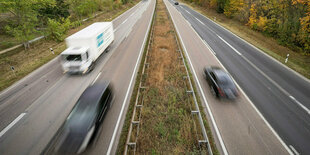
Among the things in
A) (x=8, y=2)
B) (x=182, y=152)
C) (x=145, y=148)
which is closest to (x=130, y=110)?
(x=145, y=148)

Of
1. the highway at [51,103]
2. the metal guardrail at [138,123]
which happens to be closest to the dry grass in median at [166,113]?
the metal guardrail at [138,123]

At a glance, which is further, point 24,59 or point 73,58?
point 24,59

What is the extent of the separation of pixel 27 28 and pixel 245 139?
26972mm

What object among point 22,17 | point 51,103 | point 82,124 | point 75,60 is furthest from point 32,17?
point 82,124

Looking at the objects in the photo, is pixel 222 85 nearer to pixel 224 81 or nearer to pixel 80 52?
pixel 224 81

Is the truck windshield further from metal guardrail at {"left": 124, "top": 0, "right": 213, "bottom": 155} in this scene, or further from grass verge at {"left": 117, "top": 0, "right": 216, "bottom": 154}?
metal guardrail at {"left": 124, "top": 0, "right": 213, "bottom": 155}

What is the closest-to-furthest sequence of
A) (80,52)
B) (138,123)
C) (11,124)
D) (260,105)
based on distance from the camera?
(138,123)
(11,124)
(260,105)
(80,52)

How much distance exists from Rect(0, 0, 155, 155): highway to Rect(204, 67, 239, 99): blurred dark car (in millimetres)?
7155

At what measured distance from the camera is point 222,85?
409 inches

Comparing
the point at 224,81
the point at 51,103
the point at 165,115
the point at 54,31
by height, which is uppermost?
the point at 54,31

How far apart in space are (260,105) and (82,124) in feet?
40.9

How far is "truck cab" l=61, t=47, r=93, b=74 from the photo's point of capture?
1232 cm

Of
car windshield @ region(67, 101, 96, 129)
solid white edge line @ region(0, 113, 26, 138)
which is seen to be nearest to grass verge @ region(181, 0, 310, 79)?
car windshield @ region(67, 101, 96, 129)

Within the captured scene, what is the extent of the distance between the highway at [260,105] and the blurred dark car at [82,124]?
24.9ft
